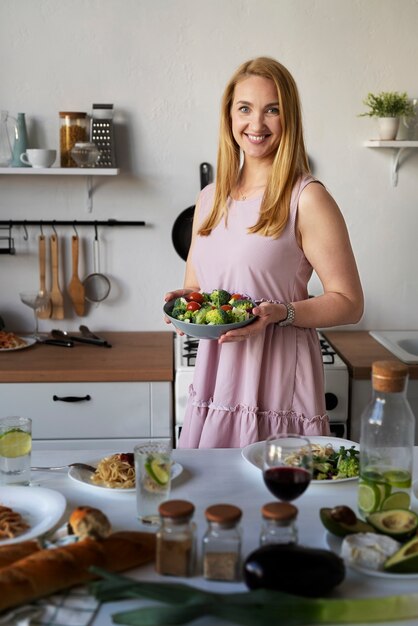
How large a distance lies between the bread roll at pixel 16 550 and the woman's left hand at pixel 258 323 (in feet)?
2.51

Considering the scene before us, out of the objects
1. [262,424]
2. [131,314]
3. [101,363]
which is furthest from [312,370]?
[131,314]

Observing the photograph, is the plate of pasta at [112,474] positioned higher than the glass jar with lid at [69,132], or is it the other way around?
the glass jar with lid at [69,132]

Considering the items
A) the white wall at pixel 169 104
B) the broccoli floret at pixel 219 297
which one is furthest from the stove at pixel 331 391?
the broccoli floret at pixel 219 297

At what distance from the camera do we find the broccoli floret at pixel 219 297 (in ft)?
6.35

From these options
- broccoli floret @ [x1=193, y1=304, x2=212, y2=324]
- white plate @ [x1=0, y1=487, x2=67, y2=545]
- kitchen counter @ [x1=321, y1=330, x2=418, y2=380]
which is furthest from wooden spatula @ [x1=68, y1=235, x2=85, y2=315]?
white plate @ [x1=0, y1=487, x2=67, y2=545]

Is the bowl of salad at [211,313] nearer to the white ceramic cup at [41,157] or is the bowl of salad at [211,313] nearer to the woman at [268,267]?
the woman at [268,267]

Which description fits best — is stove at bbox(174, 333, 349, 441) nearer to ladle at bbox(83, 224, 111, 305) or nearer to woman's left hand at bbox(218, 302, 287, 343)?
ladle at bbox(83, 224, 111, 305)

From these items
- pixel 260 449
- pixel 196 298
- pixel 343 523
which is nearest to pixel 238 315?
pixel 196 298

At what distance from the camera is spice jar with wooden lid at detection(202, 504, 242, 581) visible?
115 centimetres

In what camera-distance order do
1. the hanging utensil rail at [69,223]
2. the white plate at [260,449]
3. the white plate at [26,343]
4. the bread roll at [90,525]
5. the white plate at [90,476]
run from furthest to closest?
the hanging utensil rail at [69,223] → the white plate at [26,343] → the white plate at [260,449] → the white plate at [90,476] → the bread roll at [90,525]

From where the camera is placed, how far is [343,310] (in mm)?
1952

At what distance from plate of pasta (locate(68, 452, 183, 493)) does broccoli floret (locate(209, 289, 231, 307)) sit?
48 cm

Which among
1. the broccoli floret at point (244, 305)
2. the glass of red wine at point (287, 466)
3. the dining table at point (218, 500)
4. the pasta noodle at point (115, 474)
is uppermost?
the broccoli floret at point (244, 305)

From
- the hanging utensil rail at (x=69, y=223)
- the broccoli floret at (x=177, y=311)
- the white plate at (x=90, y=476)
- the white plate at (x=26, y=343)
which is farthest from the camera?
the hanging utensil rail at (x=69, y=223)
